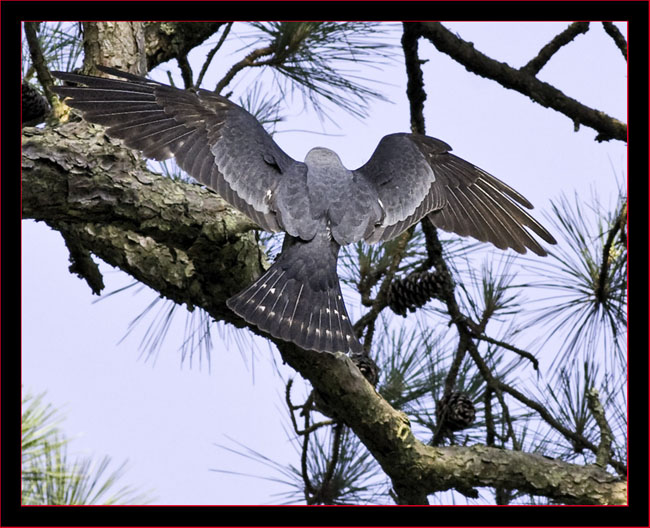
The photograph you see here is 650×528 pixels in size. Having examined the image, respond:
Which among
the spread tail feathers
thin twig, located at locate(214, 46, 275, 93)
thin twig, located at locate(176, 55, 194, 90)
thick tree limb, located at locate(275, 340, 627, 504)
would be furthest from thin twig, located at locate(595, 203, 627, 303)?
thin twig, located at locate(176, 55, 194, 90)

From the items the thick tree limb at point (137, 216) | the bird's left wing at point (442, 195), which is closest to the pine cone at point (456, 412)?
the bird's left wing at point (442, 195)

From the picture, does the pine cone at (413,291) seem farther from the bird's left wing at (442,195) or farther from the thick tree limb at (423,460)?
the thick tree limb at (423,460)

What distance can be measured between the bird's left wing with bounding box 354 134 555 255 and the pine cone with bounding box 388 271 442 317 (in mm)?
308

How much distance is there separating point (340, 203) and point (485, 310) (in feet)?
3.33

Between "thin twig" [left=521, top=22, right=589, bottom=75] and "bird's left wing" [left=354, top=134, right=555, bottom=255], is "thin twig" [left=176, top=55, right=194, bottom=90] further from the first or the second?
"thin twig" [left=521, top=22, right=589, bottom=75]

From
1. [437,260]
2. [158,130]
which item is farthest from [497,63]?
[158,130]

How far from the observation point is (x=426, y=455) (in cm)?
268

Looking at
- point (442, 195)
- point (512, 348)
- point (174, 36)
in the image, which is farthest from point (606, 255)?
point (174, 36)

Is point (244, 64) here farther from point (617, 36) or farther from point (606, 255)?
point (606, 255)

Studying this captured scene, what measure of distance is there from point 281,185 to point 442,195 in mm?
641

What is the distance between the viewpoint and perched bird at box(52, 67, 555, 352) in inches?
95.7

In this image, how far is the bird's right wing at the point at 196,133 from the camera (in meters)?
2.45
